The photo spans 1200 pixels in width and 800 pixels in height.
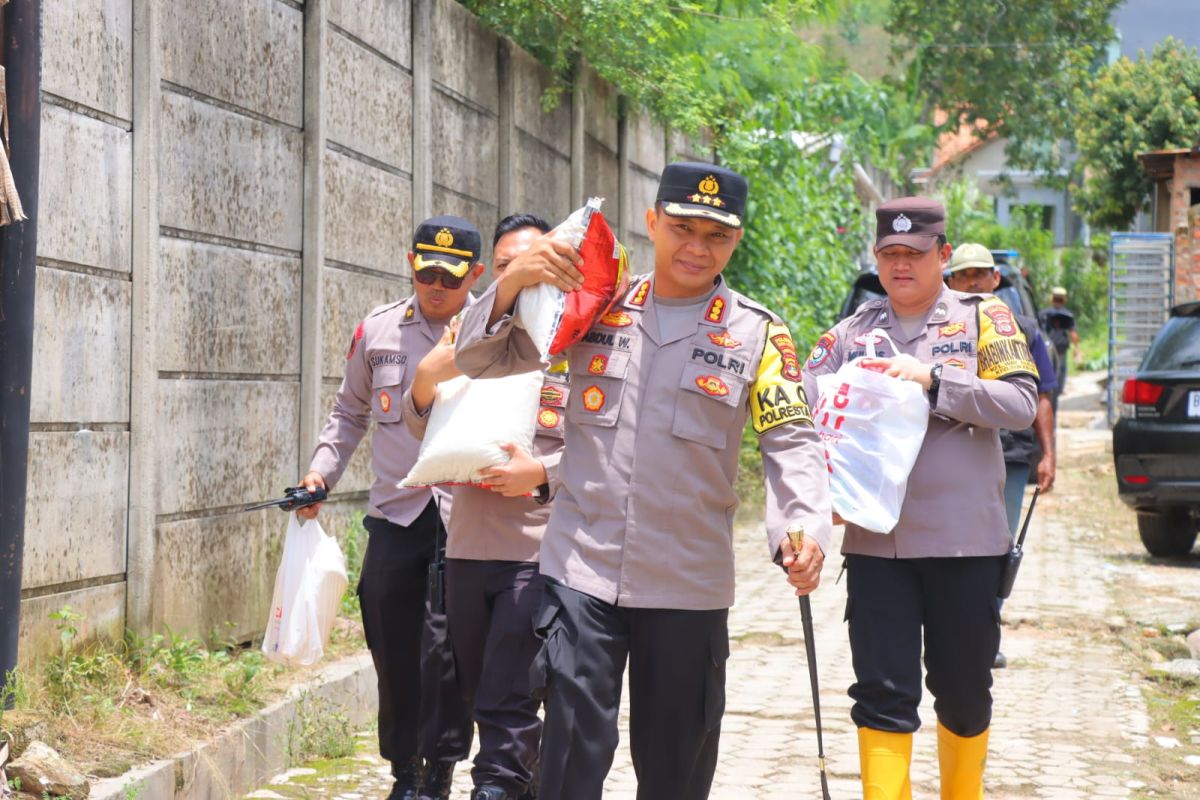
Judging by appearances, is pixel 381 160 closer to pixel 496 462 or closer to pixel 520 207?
pixel 520 207

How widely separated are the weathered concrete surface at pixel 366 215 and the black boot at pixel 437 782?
9.32ft

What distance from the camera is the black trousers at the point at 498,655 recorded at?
4.88 m

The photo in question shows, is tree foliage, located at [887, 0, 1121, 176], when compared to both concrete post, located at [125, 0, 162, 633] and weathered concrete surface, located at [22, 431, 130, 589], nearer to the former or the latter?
concrete post, located at [125, 0, 162, 633]

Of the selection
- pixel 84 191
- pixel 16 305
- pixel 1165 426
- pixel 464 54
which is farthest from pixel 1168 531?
pixel 16 305

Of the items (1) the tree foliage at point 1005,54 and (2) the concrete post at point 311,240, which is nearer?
(2) the concrete post at point 311,240

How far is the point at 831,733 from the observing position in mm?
6828

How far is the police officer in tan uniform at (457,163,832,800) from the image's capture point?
12.8ft

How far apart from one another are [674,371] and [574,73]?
758 cm

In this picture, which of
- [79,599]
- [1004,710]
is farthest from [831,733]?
[79,599]

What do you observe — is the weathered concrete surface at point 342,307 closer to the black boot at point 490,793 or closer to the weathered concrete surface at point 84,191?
the weathered concrete surface at point 84,191

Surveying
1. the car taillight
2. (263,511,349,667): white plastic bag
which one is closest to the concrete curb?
(263,511,349,667): white plastic bag

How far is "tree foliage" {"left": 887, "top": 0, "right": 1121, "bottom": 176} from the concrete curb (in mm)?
35732

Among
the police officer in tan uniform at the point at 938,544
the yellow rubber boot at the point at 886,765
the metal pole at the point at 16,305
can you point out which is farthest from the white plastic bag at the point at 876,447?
the metal pole at the point at 16,305

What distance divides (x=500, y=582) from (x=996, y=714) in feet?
10.0
